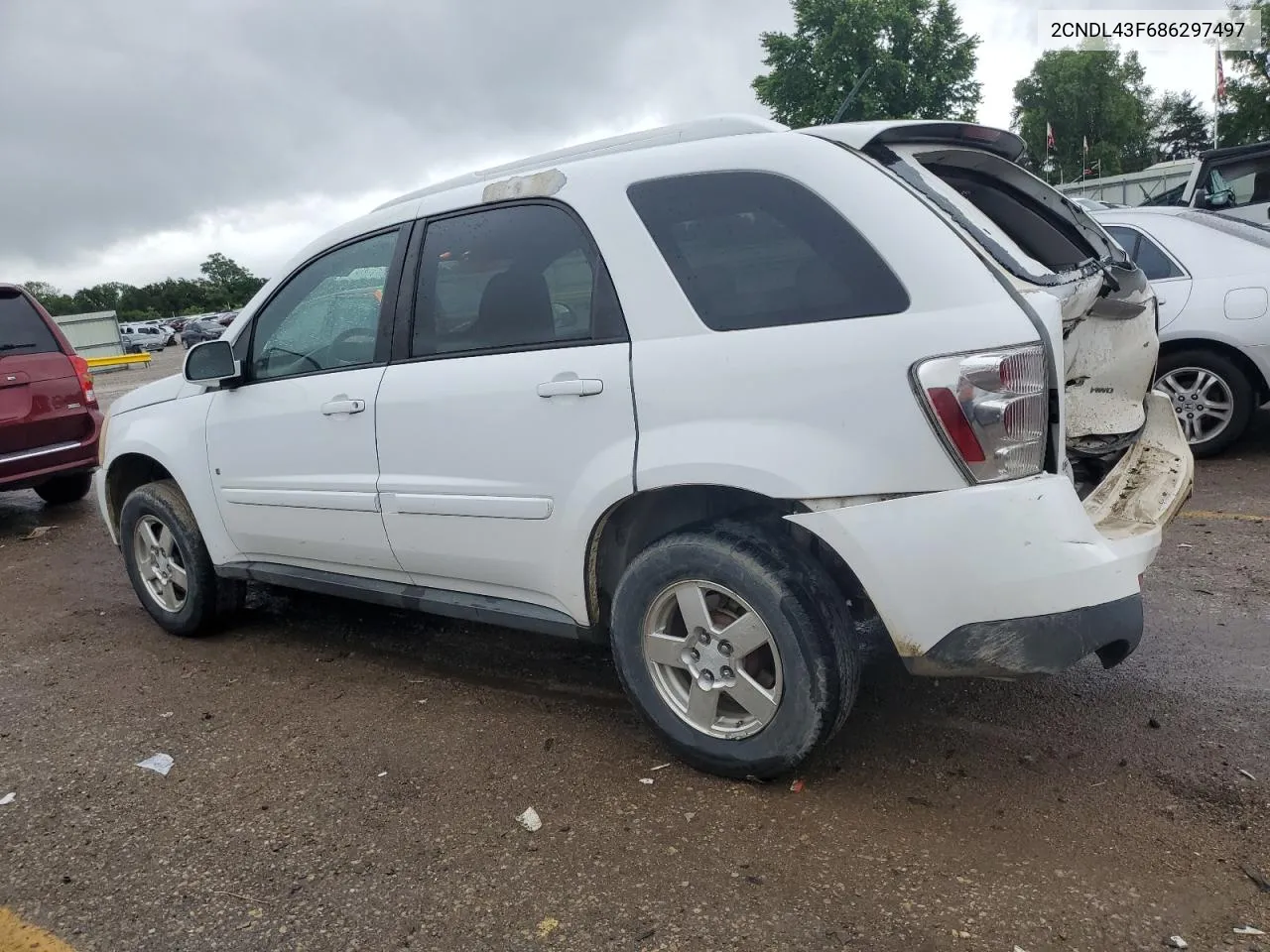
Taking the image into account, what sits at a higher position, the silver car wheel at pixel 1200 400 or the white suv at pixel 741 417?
the white suv at pixel 741 417

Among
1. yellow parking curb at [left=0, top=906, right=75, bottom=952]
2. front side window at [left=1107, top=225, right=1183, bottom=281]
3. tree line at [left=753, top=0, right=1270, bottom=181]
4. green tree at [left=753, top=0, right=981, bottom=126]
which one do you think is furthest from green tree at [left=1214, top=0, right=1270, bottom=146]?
yellow parking curb at [left=0, top=906, right=75, bottom=952]

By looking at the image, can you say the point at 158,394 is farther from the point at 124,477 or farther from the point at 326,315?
the point at 326,315

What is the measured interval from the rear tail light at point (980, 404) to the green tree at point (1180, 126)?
84653 mm

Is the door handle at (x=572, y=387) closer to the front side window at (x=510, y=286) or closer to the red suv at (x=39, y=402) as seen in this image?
the front side window at (x=510, y=286)

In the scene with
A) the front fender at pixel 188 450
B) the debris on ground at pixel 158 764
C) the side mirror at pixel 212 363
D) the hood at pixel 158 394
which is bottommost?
the debris on ground at pixel 158 764

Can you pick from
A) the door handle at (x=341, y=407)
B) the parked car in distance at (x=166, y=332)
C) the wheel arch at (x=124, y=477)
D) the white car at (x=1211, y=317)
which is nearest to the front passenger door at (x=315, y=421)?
the door handle at (x=341, y=407)

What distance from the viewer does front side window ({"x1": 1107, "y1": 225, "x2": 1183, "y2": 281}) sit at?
6410 millimetres

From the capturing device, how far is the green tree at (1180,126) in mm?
75250

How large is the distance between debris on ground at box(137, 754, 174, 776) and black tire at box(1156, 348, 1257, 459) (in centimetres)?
604

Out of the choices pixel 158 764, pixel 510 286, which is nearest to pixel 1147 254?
pixel 510 286

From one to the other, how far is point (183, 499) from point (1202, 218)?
21.3 ft

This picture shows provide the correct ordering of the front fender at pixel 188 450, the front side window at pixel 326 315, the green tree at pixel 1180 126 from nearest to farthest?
the front side window at pixel 326 315 < the front fender at pixel 188 450 < the green tree at pixel 1180 126

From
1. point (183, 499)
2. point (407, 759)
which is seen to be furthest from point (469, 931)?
point (183, 499)

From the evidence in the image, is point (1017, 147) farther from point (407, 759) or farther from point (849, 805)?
point (407, 759)
